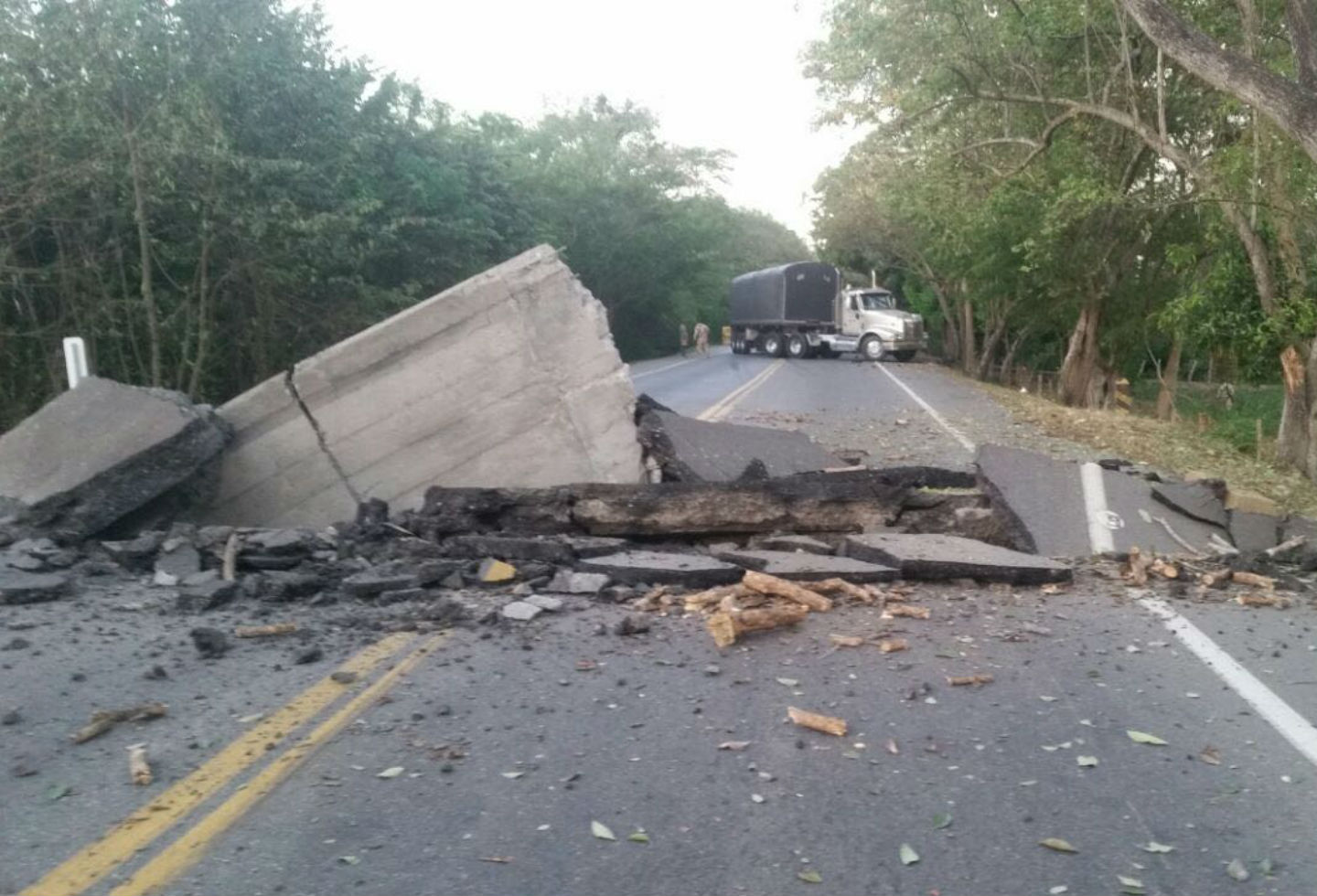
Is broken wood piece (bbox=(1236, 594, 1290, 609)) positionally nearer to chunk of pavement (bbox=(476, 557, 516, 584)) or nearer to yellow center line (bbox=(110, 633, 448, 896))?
chunk of pavement (bbox=(476, 557, 516, 584))

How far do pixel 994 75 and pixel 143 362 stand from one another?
14410 millimetres

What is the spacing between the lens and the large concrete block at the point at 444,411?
10.5 meters

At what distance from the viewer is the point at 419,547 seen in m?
9.05

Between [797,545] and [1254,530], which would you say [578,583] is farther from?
[1254,530]

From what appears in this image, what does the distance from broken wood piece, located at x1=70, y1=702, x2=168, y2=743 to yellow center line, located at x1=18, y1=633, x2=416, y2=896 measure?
0.52 m

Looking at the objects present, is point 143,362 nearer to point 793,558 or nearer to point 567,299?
point 567,299

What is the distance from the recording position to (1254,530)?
9.89 metres

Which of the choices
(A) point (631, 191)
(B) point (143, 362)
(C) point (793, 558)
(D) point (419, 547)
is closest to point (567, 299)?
(D) point (419, 547)

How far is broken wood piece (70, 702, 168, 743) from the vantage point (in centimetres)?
530

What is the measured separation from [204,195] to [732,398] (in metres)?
12.6

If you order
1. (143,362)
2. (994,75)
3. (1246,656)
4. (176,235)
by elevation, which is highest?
(994,75)

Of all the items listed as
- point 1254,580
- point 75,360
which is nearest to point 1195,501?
point 1254,580

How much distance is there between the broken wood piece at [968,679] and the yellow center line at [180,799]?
9.31 feet

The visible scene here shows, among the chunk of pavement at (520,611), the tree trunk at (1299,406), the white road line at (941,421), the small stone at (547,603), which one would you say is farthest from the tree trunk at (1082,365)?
the chunk of pavement at (520,611)
